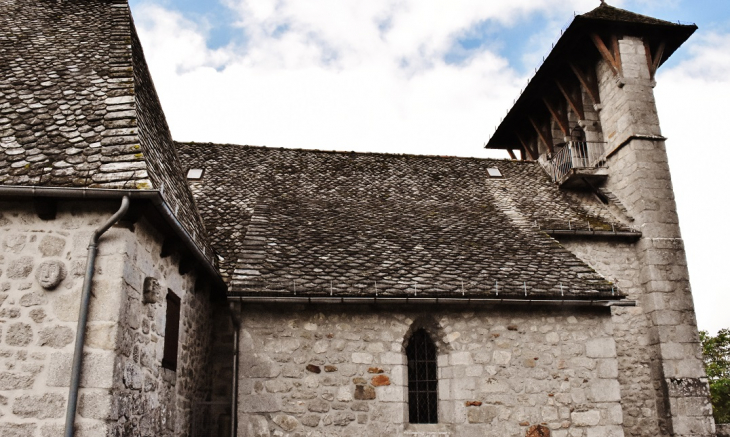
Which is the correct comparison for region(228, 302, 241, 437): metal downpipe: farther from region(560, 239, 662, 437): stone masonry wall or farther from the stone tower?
region(560, 239, 662, 437): stone masonry wall

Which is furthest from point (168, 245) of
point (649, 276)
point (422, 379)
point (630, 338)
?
point (649, 276)

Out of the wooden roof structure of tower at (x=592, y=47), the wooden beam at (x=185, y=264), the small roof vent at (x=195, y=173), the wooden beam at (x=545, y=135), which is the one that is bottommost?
the wooden beam at (x=185, y=264)

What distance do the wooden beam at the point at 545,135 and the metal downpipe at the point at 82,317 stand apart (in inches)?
515

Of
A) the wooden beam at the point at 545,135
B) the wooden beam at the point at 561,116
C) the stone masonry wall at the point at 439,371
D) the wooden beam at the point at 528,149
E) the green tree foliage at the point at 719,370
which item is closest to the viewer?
the stone masonry wall at the point at 439,371

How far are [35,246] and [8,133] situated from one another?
1.47 metres

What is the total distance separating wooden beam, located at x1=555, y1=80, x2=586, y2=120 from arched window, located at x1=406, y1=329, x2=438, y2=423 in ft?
27.8

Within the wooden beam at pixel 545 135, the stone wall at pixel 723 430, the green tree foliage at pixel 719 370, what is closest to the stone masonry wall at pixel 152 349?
the stone wall at pixel 723 430

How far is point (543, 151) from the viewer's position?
1688cm

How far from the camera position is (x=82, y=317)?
5094mm

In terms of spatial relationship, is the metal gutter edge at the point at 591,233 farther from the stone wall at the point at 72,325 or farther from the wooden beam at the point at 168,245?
the stone wall at the point at 72,325

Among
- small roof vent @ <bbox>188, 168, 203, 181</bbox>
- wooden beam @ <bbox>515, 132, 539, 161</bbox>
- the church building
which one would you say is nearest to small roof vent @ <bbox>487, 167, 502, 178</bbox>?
the church building

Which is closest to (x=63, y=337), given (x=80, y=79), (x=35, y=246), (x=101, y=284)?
(x=101, y=284)

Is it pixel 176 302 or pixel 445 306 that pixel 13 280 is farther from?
pixel 445 306

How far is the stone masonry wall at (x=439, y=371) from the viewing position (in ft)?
25.6
